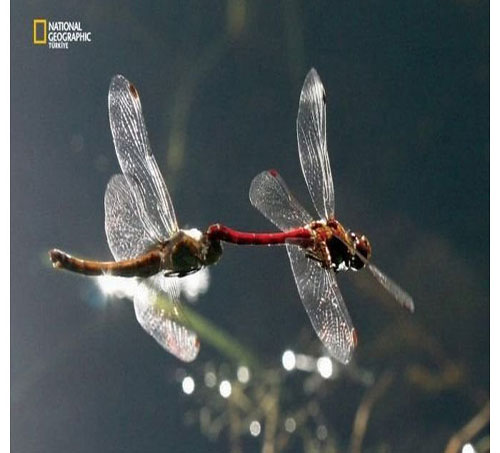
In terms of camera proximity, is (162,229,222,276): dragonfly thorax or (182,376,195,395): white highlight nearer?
(162,229,222,276): dragonfly thorax

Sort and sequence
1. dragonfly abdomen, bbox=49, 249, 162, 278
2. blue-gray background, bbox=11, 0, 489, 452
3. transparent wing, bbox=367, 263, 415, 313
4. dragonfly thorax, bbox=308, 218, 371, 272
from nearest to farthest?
dragonfly abdomen, bbox=49, 249, 162, 278 < dragonfly thorax, bbox=308, 218, 371, 272 < transparent wing, bbox=367, 263, 415, 313 < blue-gray background, bbox=11, 0, 489, 452

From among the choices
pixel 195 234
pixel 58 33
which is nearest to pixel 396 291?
pixel 195 234

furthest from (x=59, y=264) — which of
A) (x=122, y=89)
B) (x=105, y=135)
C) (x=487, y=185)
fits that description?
(x=487, y=185)

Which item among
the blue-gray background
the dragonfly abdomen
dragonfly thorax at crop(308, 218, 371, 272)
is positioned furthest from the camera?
the blue-gray background

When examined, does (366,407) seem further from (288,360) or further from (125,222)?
(125,222)

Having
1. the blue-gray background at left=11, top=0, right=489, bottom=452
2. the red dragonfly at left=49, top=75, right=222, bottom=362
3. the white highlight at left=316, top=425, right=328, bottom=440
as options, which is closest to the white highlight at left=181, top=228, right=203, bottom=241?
the red dragonfly at left=49, top=75, right=222, bottom=362

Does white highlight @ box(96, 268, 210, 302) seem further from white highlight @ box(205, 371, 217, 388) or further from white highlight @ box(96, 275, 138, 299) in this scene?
white highlight @ box(205, 371, 217, 388)

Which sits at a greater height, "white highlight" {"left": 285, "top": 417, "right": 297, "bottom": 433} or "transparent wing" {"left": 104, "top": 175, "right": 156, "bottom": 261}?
"transparent wing" {"left": 104, "top": 175, "right": 156, "bottom": 261}
